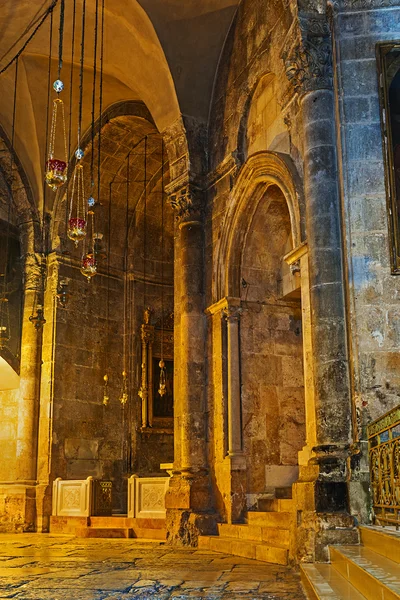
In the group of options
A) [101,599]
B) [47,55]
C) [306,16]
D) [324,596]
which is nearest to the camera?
[324,596]

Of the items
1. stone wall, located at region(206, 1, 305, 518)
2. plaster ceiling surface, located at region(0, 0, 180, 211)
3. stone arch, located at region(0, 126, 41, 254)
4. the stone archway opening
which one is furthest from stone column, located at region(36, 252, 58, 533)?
the stone archway opening

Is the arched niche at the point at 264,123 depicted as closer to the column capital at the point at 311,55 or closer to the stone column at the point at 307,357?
the column capital at the point at 311,55

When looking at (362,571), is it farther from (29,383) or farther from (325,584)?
(29,383)

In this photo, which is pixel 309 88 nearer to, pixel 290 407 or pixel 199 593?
pixel 290 407

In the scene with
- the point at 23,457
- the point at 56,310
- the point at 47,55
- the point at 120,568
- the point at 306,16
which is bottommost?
the point at 120,568

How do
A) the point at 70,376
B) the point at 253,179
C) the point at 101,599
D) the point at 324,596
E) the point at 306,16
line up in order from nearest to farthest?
the point at 324,596
the point at 101,599
the point at 306,16
the point at 253,179
the point at 70,376

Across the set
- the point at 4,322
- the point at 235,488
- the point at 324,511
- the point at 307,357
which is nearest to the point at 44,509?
the point at 4,322

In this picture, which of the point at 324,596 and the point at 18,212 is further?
the point at 18,212

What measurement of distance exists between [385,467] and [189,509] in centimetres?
482

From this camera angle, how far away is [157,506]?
11242 mm

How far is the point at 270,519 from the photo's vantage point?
8852mm

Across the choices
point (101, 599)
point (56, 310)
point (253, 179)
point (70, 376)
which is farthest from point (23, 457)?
point (101, 599)

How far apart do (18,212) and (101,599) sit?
10301mm

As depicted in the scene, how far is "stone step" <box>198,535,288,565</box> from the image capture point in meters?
7.76
